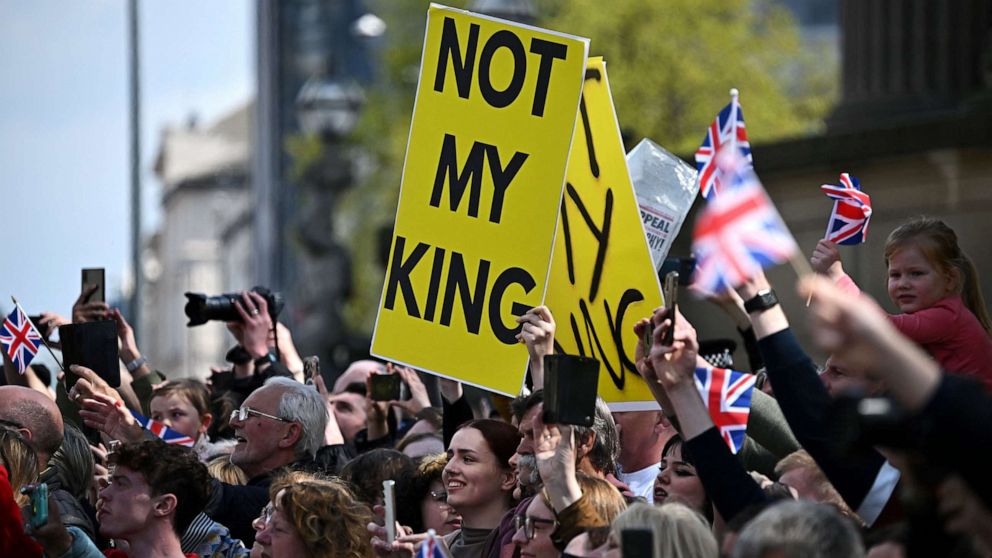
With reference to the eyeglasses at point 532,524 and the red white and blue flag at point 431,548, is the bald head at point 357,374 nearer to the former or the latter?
the eyeglasses at point 532,524

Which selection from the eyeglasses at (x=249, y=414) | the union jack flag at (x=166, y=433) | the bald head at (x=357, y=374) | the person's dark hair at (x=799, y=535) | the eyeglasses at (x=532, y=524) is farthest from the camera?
the bald head at (x=357, y=374)

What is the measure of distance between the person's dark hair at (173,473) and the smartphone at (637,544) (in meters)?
2.77

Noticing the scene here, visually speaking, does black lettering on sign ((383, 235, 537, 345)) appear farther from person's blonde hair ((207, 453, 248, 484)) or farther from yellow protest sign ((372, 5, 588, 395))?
person's blonde hair ((207, 453, 248, 484))

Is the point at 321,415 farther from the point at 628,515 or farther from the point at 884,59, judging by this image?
the point at 884,59

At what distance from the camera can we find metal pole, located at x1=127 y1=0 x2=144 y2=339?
80.4 ft

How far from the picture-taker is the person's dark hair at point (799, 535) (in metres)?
4.58

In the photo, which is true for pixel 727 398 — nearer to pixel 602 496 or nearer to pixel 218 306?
pixel 602 496

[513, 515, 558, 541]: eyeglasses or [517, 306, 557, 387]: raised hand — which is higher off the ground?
[517, 306, 557, 387]: raised hand

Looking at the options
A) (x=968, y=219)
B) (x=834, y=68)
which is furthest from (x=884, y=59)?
(x=834, y=68)

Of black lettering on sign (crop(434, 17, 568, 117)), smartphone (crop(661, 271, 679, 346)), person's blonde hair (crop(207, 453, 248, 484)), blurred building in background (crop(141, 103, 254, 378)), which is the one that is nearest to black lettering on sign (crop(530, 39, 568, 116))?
black lettering on sign (crop(434, 17, 568, 117))

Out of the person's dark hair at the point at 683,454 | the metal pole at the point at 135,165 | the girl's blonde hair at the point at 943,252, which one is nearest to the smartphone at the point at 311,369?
the person's dark hair at the point at 683,454

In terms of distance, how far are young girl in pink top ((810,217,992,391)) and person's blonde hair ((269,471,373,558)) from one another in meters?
1.83

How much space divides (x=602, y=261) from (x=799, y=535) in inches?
121

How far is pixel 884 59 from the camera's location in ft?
56.1
